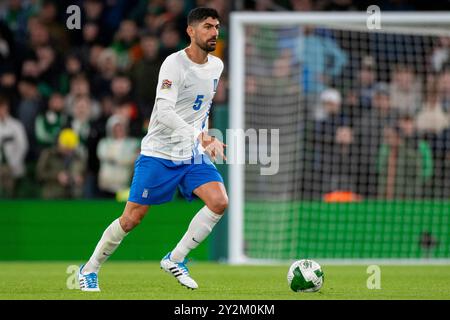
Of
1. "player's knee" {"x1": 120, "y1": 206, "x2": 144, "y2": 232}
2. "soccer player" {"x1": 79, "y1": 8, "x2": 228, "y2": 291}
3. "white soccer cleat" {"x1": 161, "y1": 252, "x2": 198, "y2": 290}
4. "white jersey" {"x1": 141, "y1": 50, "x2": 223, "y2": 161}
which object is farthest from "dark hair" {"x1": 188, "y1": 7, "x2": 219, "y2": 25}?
"white soccer cleat" {"x1": 161, "y1": 252, "x2": 198, "y2": 290}

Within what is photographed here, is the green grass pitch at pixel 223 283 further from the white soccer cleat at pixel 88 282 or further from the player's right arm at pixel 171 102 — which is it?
the player's right arm at pixel 171 102

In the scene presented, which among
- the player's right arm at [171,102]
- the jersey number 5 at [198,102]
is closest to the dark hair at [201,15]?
the player's right arm at [171,102]

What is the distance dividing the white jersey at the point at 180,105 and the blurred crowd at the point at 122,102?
6.35 m

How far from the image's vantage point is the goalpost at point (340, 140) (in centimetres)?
1611

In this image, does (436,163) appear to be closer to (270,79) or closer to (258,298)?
(270,79)

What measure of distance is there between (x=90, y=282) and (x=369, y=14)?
24.0ft

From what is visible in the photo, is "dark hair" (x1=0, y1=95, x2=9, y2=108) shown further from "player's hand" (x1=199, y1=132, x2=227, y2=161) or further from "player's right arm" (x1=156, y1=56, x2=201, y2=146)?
"player's hand" (x1=199, y1=132, x2=227, y2=161)

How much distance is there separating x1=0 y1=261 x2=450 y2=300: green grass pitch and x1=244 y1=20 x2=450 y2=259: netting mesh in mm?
1758

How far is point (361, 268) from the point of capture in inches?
560

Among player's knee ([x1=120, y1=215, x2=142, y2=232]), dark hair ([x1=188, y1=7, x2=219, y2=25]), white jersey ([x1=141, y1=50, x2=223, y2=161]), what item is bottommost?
player's knee ([x1=120, y1=215, x2=142, y2=232])

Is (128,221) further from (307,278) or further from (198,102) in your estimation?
(307,278)

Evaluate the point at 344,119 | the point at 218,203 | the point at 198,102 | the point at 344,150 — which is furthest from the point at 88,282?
the point at 344,119

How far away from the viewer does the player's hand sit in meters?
9.55
